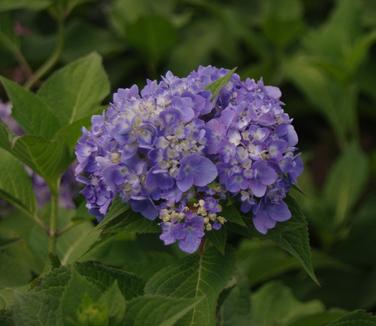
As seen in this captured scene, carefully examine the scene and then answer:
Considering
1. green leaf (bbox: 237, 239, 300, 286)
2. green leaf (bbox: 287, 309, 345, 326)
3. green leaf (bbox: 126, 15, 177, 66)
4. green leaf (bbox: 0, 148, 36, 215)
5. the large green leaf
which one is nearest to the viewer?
the large green leaf

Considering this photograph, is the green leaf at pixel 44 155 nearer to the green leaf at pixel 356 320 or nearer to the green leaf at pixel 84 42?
the green leaf at pixel 356 320

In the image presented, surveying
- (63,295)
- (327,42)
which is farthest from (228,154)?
(327,42)

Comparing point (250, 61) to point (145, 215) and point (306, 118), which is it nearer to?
point (306, 118)

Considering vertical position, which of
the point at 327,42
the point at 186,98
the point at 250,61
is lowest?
the point at 250,61

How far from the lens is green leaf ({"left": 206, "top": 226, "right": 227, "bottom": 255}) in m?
1.79

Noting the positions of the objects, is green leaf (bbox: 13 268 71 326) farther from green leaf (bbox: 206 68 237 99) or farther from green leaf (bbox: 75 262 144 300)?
green leaf (bbox: 206 68 237 99)

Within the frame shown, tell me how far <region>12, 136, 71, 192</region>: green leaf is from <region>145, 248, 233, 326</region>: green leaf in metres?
0.39

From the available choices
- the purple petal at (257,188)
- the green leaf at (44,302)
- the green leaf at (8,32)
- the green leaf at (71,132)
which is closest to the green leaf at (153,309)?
the green leaf at (44,302)

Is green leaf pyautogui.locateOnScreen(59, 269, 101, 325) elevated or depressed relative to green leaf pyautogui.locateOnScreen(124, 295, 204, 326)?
elevated

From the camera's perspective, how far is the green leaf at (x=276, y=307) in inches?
110

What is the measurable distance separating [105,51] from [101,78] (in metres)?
1.56

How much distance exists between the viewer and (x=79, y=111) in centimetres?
236

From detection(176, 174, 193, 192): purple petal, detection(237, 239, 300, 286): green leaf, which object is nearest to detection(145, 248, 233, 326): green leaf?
detection(176, 174, 193, 192): purple petal

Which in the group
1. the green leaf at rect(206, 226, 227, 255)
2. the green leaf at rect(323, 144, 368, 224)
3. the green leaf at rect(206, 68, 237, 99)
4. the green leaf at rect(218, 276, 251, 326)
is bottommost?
the green leaf at rect(323, 144, 368, 224)
